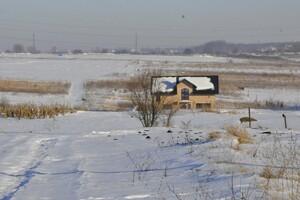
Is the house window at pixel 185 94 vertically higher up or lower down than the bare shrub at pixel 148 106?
lower down

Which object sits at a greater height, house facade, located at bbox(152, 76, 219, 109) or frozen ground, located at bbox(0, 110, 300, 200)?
frozen ground, located at bbox(0, 110, 300, 200)

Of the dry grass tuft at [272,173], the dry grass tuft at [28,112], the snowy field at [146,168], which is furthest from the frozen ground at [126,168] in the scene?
the dry grass tuft at [28,112]

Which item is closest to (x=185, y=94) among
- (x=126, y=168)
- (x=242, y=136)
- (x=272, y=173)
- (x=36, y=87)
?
(x=36, y=87)

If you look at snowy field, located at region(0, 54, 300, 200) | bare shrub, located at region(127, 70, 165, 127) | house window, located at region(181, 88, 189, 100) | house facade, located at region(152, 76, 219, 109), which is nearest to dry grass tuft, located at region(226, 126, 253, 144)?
snowy field, located at region(0, 54, 300, 200)

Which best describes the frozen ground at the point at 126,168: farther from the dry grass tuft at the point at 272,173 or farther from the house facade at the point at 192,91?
the house facade at the point at 192,91

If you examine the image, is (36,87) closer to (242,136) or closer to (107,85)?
(107,85)

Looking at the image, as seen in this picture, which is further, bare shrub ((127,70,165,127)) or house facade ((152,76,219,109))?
house facade ((152,76,219,109))

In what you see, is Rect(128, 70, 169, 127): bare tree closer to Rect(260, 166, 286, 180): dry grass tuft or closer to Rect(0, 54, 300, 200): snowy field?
Rect(0, 54, 300, 200): snowy field

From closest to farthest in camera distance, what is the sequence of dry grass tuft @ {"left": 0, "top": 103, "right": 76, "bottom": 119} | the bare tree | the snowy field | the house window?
the snowy field → the bare tree → dry grass tuft @ {"left": 0, "top": 103, "right": 76, "bottom": 119} → the house window

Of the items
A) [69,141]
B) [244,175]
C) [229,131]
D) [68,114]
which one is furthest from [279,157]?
[68,114]

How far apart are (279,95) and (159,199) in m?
47.1

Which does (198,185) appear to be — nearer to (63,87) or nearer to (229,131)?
(229,131)

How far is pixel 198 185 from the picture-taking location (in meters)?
6.91

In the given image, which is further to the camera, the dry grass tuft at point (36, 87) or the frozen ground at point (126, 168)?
the dry grass tuft at point (36, 87)
